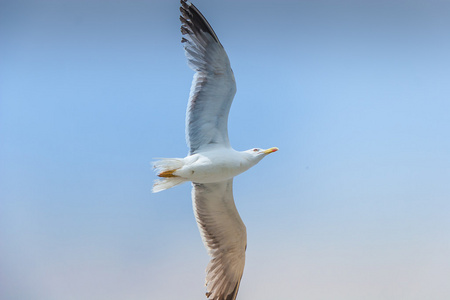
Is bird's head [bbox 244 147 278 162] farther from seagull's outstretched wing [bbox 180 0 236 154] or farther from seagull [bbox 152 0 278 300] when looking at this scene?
seagull's outstretched wing [bbox 180 0 236 154]

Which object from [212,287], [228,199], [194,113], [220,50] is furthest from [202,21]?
[212,287]

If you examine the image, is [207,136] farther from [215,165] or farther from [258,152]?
[258,152]

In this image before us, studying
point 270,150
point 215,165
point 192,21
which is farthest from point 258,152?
A: point 192,21

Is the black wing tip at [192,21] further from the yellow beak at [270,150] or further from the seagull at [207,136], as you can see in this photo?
the yellow beak at [270,150]

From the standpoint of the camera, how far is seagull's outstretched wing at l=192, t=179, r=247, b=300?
568 cm

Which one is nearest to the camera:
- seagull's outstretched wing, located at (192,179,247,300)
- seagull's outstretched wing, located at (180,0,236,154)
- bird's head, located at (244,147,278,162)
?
seagull's outstretched wing, located at (180,0,236,154)

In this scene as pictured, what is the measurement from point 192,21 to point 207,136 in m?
1.25

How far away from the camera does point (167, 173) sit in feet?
16.6

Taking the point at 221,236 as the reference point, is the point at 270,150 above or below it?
above

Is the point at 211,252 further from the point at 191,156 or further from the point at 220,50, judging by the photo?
the point at 220,50

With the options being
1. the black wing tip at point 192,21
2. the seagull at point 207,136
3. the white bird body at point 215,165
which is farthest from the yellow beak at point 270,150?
the black wing tip at point 192,21

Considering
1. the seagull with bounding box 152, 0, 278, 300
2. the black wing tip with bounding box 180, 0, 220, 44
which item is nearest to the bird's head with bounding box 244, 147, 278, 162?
the seagull with bounding box 152, 0, 278, 300

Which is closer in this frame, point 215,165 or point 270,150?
point 215,165

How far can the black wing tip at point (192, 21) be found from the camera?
5.12 metres
